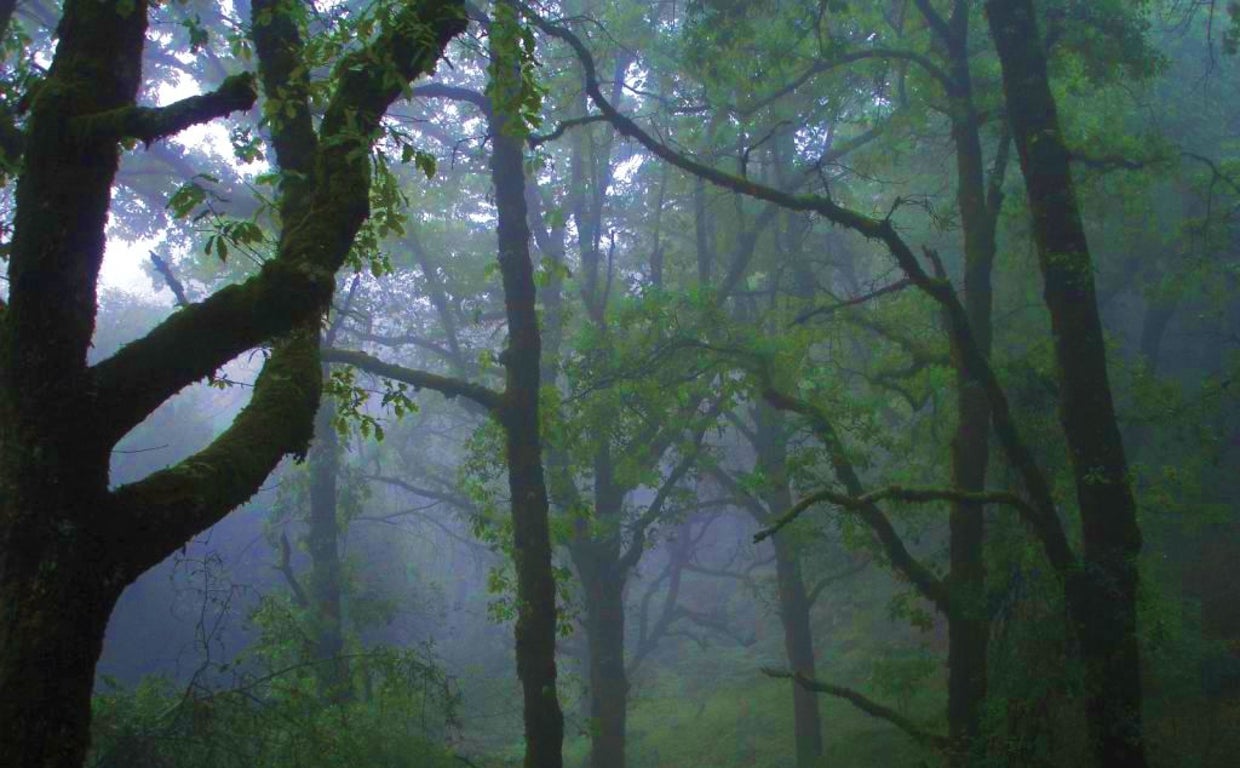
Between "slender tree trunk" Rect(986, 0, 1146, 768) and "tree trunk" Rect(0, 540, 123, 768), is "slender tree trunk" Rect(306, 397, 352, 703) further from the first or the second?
"tree trunk" Rect(0, 540, 123, 768)

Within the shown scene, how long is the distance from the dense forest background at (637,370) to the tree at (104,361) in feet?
0.04

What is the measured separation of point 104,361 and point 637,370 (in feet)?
28.9

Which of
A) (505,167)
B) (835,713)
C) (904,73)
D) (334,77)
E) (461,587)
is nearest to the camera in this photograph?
(334,77)

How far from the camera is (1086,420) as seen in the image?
287 inches

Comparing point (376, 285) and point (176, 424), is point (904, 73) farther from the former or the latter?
point (176, 424)

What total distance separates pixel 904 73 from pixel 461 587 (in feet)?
105

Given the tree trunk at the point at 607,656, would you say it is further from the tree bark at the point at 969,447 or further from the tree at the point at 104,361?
the tree at the point at 104,361

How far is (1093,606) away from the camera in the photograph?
7.01m

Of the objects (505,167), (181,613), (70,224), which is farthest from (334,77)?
(181,613)

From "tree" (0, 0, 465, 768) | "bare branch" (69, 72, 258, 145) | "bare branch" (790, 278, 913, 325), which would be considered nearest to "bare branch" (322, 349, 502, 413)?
"bare branch" (790, 278, 913, 325)

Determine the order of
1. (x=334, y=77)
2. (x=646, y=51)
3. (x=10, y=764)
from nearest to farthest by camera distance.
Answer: (x=10, y=764) < (x=334, y=77) < (x=646, y=51)

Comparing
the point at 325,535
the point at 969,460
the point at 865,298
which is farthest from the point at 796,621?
the point at 865,298

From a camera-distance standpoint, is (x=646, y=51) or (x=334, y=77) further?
(x=646, y=51)

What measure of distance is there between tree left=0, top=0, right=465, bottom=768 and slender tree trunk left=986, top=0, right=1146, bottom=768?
594 centimetres
